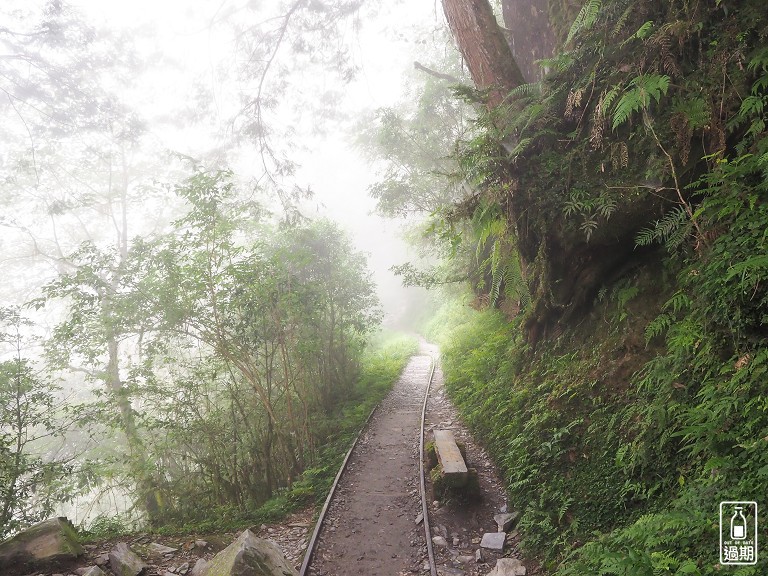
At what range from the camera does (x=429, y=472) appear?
24.5 ft

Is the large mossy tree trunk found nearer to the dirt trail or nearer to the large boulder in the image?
the dirt trail

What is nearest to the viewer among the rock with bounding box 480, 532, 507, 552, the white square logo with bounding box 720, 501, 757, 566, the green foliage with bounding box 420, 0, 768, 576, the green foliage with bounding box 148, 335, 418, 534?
the white square logo with bounding box 720, 501, 757, 566

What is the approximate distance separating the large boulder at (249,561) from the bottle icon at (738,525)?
4.17 metres

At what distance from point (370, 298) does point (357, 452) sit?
8306 millimetres

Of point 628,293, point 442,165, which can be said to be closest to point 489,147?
point 628,293

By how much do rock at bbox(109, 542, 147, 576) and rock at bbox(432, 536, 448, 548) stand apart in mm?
3609

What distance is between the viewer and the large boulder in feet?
14.7

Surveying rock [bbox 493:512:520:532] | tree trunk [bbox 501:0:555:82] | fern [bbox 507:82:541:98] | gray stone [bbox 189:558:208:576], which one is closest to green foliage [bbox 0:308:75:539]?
gray stone [bbox 189:558:208:576]

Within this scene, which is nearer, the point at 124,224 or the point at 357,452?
the point at 357,452

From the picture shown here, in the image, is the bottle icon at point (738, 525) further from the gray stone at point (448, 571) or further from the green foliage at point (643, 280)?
the gray stone at point (448, 571)

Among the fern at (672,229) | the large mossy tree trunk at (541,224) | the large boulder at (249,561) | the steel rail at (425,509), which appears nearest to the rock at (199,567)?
the large boulder at (249,561)

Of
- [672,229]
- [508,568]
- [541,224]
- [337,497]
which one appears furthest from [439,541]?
[672,229]

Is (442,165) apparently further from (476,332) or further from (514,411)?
(514,411)

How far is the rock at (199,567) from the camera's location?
5165 mm
